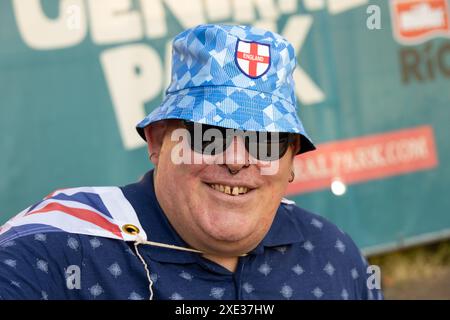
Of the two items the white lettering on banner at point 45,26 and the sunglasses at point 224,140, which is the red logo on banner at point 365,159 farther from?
the sunglasses at point 224,140

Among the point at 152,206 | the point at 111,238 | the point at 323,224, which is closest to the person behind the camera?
the point at 111,238

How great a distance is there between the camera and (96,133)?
4859 millimetres

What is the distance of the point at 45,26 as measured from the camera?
459 cm

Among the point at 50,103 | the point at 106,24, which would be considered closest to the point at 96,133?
the point at 50,103

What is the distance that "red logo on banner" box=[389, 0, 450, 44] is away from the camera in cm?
579

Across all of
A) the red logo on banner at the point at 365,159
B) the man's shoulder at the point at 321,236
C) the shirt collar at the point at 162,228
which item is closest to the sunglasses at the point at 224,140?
the shirt collar at the point at 162,228

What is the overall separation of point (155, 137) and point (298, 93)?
10.7 ft

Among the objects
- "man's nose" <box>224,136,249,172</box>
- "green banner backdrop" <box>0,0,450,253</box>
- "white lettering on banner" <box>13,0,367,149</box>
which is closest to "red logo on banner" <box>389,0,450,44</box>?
"green banner backdrop" <box>0,0,450,253</box>

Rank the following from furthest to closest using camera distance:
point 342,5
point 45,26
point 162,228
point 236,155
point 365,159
A: point 365,159
point 342,5
point 45,26
point 162,228
point 236,155

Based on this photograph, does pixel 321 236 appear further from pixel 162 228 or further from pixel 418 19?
pixel 418 19

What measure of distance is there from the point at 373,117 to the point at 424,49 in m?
0.70

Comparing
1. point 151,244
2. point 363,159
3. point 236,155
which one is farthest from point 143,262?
point 363,159

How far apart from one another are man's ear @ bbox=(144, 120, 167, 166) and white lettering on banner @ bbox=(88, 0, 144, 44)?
2596 mm

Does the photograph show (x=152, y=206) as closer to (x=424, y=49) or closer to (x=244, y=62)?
(x=244, y=62)
